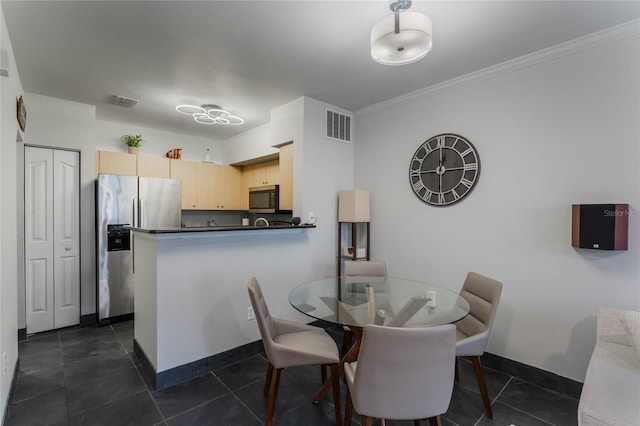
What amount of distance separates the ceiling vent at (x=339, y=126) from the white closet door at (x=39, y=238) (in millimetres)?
3124

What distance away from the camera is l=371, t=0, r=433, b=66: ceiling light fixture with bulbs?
5.30ft

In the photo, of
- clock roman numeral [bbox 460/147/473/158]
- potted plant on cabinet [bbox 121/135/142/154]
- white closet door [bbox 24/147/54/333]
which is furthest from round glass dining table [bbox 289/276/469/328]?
potted plant on cabinet [bbox 121/135/142/154]

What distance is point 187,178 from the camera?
455 centimetres

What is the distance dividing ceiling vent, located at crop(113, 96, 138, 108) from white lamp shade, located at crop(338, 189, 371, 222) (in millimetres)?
2560

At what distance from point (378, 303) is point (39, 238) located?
145 inches

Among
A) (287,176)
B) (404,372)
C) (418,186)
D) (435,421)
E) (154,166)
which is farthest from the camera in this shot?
(154,166)

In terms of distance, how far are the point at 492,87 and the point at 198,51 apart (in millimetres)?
2474

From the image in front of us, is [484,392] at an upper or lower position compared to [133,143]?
lower

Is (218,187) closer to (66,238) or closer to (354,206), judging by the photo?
(66,238)

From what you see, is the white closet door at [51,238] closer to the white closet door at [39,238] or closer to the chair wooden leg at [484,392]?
the white closet door at [39,238]

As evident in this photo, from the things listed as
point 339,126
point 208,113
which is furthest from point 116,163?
point 339,126

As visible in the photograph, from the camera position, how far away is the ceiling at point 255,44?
1.85 metres

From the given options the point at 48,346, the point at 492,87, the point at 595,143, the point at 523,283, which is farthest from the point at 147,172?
the point at 595,143

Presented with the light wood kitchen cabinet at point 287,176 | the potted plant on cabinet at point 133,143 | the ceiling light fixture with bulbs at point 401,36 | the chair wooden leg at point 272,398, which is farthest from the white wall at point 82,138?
the ceiling light fixture with bulbs at point 401,36
